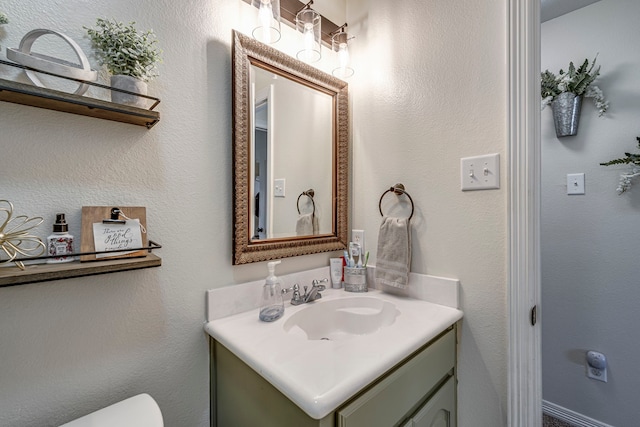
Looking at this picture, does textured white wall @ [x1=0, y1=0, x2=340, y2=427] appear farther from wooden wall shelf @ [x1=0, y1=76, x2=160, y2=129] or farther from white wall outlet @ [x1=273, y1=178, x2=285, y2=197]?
white wall outlet @ [x1=273, y1=178, x2=285, y2=197]

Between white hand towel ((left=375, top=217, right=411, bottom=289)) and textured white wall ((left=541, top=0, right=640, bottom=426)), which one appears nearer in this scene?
white hand towel ((left=375, top=217, right=411, bottom=289))

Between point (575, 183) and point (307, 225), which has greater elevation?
point (575, 183)

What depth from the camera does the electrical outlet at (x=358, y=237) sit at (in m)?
1.28

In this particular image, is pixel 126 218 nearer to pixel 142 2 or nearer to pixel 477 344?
pixel 142 2

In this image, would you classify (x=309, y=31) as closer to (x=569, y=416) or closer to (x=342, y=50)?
(x=342, y=50)

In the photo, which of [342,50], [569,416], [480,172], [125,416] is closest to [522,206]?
[480,172]

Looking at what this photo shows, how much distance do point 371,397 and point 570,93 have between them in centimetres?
181

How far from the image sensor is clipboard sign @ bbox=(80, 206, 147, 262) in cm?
67

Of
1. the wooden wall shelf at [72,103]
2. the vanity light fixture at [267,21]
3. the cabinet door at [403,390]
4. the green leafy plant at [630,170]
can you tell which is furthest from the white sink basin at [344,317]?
the green leafy plant at [630,170]

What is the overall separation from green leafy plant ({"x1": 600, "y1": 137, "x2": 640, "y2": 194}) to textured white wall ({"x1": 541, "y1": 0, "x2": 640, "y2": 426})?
1.3 inches

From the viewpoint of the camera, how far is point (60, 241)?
0.62 metres

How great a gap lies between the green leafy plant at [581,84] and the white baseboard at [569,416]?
5.35 ft

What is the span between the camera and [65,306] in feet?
2.16

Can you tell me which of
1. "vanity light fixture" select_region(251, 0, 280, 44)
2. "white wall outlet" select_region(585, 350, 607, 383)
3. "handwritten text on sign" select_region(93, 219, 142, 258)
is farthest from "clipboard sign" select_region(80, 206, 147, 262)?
"white wall outlet" select_region(585, 350, 607, 383)
